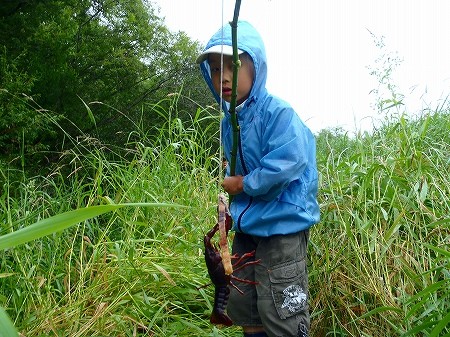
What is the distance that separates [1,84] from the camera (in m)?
6.32

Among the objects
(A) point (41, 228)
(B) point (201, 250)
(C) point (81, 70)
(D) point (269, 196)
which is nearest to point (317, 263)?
(B) point (201, 250)

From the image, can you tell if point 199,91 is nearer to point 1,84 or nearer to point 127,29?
point 127,29

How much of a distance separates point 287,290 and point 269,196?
346 mm

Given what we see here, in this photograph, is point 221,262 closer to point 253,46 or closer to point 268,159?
point 268,159

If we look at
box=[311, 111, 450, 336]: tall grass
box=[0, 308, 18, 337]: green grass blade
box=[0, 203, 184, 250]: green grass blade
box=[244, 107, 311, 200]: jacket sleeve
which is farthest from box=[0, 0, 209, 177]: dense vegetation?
box=[0, 308, 18, 337]: green grass blade

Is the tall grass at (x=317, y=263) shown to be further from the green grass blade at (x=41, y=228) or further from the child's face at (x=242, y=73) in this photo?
the green grass blade at (x=41, y=228)

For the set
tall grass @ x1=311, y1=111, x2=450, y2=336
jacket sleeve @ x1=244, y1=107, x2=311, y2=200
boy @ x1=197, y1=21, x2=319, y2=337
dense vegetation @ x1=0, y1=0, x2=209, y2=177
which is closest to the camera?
jacket sleeve @ x1=244, y1=107, x2=311, y2=200

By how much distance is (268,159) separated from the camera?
6.97 ft

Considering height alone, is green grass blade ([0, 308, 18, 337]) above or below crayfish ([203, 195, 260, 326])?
above

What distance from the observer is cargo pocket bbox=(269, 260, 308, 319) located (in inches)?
88.0

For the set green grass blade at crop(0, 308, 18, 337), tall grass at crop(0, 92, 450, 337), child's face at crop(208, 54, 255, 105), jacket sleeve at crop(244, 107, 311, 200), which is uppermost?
child's face at crop(208, 54, 255, 105)

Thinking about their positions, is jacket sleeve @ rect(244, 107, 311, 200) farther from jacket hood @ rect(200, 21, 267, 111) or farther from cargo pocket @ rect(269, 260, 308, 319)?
cargo pocket @ rect(269, 260, 308, 319)

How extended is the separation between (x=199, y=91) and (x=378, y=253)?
752cm

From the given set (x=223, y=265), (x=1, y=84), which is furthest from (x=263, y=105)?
(x=1, y=84)
